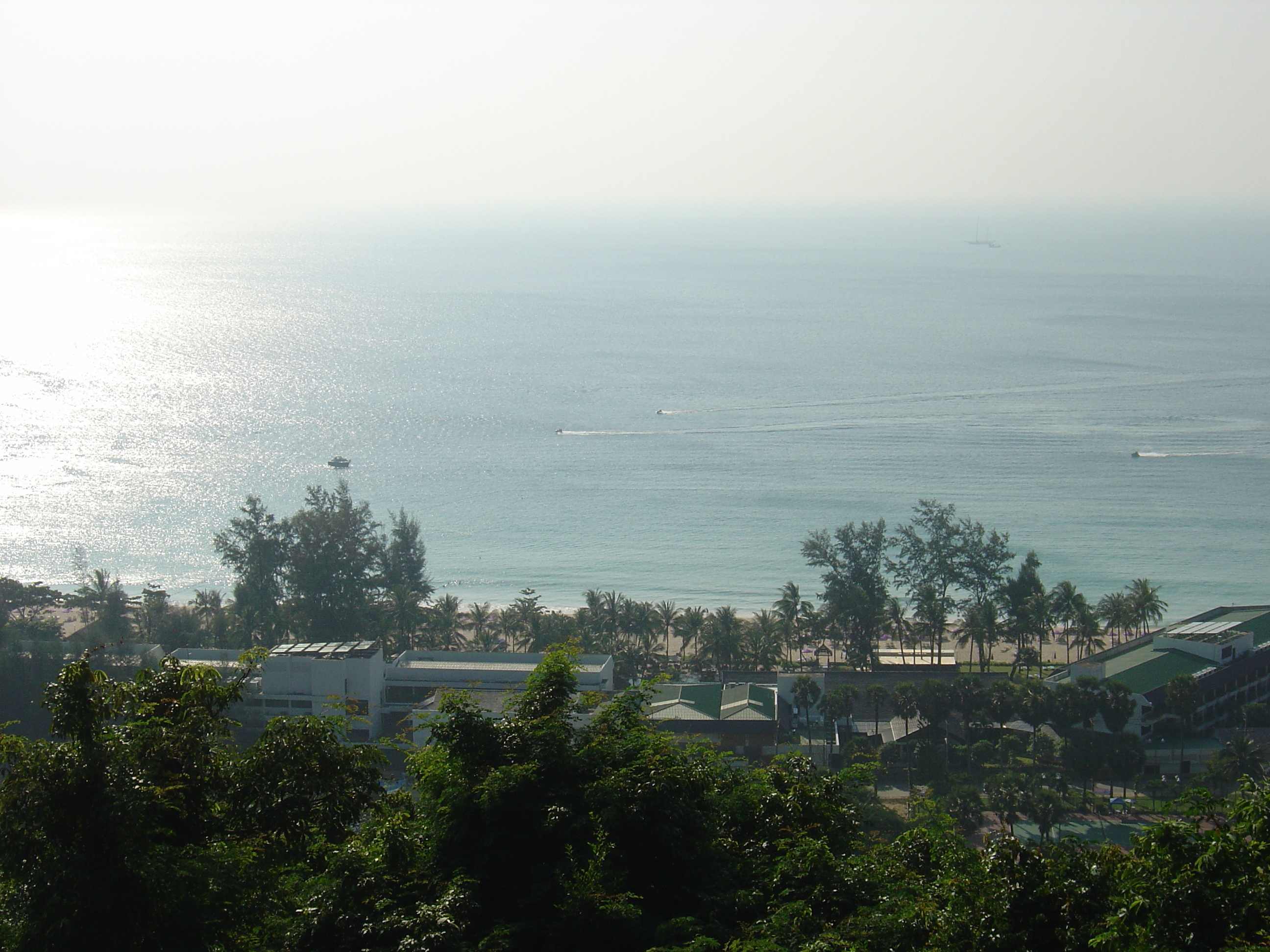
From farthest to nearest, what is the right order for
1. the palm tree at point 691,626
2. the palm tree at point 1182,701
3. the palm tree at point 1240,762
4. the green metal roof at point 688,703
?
the palm tree at point 691,626 → the palm tree at point 1182,701 → the green metal roof at point 688,703 → the palm tree at point 1240,762

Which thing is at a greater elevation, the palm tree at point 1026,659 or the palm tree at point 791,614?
the palm tree at point 791,614

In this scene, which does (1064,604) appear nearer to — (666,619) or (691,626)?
(691,626)

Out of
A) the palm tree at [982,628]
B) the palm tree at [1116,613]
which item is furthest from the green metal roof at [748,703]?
the palm tree at [1116,613]

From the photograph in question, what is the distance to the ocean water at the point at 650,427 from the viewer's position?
142 feet

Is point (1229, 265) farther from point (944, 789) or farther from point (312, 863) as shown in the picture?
point (312, 863)

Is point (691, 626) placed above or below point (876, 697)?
above

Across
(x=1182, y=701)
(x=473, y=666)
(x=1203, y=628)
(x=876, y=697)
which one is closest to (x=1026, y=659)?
(x=1203, y=628)

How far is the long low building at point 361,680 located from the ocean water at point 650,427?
1233 centimetres

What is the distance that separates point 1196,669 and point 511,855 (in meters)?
23.3

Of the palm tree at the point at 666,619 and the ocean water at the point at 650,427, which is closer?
the palm tree at the point at 666,619

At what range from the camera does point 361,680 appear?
85.4ft

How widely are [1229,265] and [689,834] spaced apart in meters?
154

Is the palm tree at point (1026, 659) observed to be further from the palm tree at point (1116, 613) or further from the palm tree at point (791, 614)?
the palm tree at point (791, 614)

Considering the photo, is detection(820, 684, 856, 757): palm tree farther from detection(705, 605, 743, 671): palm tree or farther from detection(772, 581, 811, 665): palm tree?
detection(772, 581, 811, 665): palm tree
